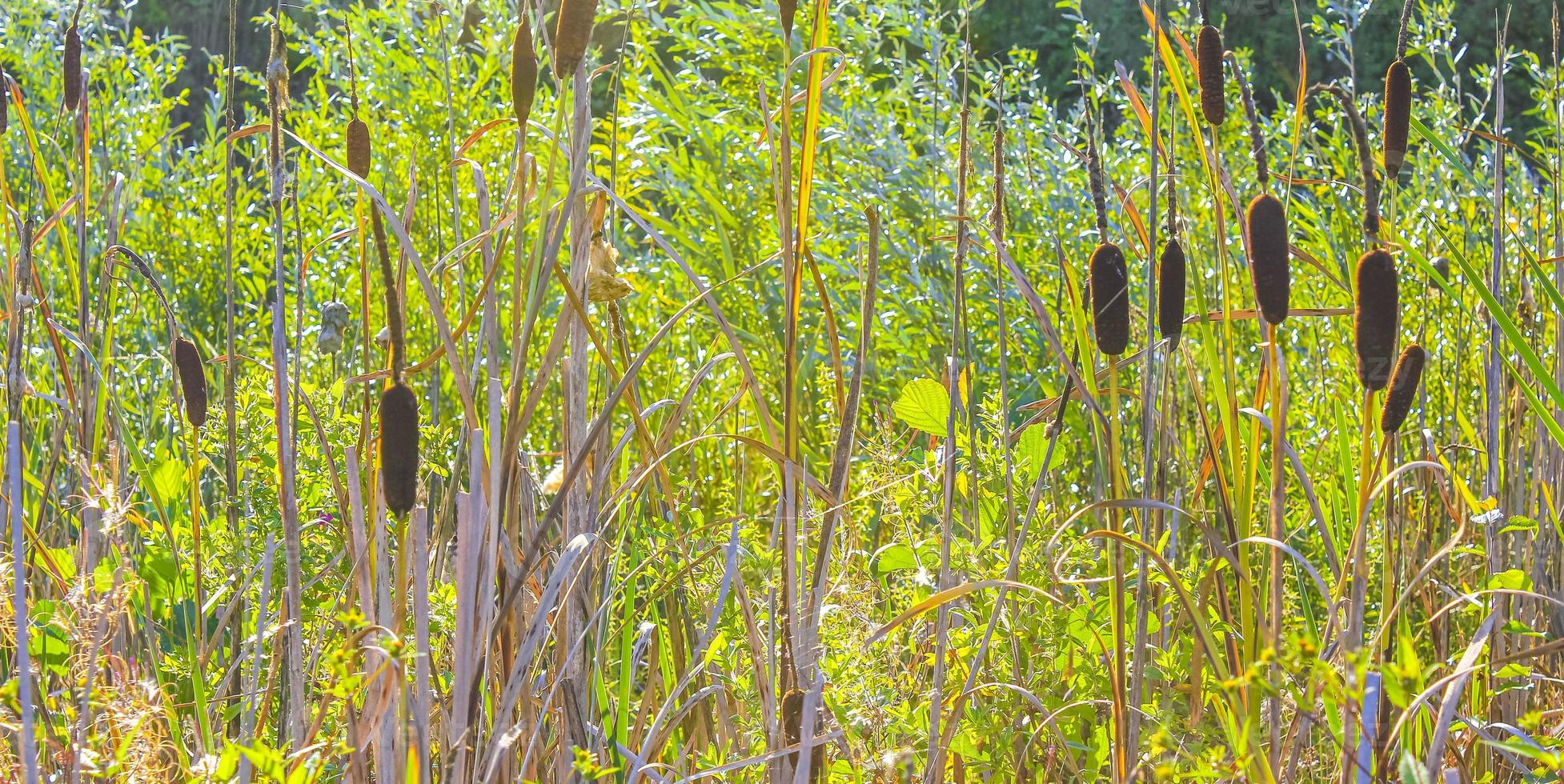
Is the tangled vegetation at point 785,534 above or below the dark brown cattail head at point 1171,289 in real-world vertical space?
below

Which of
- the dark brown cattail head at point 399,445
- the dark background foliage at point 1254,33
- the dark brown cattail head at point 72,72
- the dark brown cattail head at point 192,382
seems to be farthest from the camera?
the dark background foliage at point 1254,33

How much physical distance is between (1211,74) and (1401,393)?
216mm

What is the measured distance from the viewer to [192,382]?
0.86 meters

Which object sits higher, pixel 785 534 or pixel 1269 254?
pixel 1269 254

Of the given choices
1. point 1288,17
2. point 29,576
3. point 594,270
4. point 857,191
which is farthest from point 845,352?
point 1288,17

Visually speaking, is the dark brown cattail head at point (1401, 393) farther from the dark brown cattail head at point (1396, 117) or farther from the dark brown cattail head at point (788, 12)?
the dark brown cattail head at point (788, 12)

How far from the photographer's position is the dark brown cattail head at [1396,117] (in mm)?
727

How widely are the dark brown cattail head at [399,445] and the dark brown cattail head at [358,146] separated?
253 mm

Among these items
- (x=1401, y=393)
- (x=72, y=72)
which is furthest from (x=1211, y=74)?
(x=72, y=72)

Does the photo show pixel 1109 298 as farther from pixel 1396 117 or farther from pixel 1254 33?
pixel 1254 33

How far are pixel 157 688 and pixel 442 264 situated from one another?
11.1 inches

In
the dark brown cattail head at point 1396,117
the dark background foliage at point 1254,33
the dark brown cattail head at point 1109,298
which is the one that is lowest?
the dark brown cattail head at point 1109,298

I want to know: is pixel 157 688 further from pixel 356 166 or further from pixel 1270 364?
pixel 1270 364

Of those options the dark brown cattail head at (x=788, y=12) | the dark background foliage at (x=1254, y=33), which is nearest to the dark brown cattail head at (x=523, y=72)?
the dark brown cattail head at (x=788, y=12)
